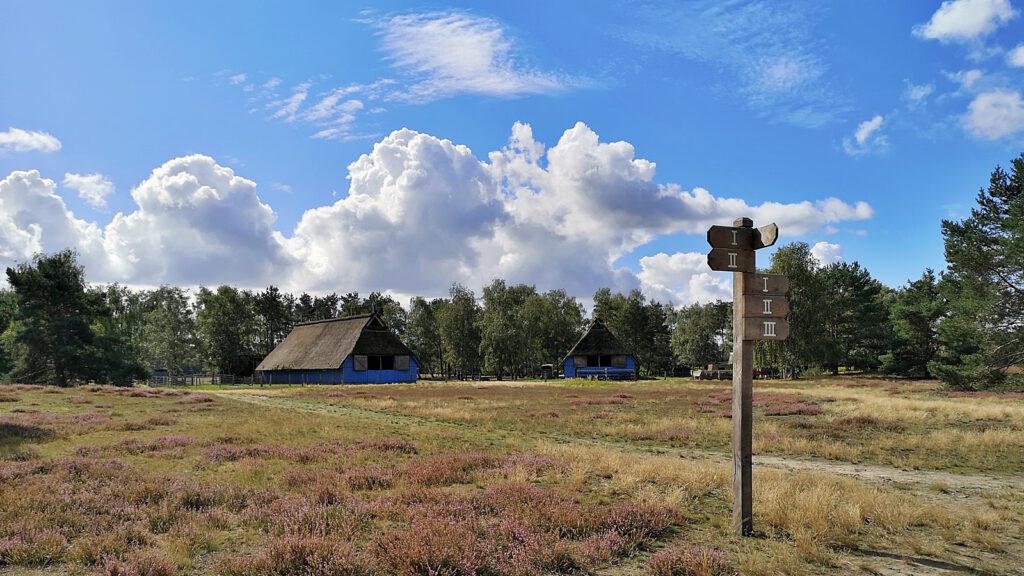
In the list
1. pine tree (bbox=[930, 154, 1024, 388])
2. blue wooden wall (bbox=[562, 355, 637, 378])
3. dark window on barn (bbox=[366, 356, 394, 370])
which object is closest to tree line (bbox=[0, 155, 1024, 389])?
pine tree (bbox=[930, 154, 1024, 388])

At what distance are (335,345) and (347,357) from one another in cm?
488

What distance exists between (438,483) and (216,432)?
1157 cm

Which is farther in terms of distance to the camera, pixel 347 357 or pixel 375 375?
pixel 375 375

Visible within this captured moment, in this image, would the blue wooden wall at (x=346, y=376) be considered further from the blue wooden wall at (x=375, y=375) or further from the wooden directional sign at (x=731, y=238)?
the wooden directional sign at (x=731, y=238)

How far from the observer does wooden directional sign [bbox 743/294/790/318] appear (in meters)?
7.90

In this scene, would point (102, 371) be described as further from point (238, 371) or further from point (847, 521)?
point (847, 521)

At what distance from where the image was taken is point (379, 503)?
8.91 metres

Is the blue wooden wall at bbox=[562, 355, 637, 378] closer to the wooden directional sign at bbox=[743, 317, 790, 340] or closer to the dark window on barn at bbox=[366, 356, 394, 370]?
the dark window on barn at bbox=[366, 356, 394, 370]

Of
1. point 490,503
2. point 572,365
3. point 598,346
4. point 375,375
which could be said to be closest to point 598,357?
point 598,346

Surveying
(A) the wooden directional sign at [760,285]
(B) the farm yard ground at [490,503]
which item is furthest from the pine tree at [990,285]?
(A) the wooden directional sign at [760,285]

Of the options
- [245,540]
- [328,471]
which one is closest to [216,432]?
[328,471]

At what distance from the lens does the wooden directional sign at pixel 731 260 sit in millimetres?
7773

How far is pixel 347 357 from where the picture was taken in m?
63.8

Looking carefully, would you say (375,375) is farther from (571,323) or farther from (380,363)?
(571,323)
